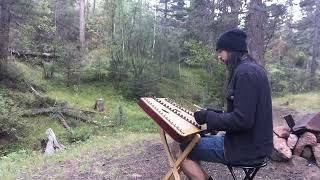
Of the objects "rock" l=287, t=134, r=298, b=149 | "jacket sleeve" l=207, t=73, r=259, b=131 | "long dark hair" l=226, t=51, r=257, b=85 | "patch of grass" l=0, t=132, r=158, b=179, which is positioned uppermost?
"long dark hair" l=226, t=51, r=257, b=85

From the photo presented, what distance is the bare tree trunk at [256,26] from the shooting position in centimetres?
1128

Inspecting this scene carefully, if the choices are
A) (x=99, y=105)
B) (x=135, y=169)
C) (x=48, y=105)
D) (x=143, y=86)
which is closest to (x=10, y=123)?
(x=48, y=105)

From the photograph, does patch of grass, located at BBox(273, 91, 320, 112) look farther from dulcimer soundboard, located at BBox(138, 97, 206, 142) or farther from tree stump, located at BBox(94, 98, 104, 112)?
dulcimer soundboard, located at BBox(138, 97, 206, 142)

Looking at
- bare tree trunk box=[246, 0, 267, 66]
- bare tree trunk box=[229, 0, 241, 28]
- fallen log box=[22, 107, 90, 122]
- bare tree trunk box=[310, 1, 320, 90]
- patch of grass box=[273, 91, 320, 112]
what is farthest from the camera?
bare tree trunk box=[310, 1, 320, 90]

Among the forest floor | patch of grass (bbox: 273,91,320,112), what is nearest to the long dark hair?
the forest floor

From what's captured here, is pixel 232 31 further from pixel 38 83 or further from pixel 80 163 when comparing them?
pixel 38 83

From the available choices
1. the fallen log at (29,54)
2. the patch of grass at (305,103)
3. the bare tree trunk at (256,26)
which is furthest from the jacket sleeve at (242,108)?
the fallen log at (29,54)

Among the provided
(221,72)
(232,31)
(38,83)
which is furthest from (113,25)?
(232,31)

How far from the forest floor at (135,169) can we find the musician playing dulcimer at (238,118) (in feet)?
8.47

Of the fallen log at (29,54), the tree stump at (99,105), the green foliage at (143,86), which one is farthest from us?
the fallen log at (29,54)

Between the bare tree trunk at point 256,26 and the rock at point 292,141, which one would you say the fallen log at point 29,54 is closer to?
the bare tree trunk at point 256,26

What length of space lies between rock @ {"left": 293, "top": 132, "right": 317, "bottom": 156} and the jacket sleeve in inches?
156

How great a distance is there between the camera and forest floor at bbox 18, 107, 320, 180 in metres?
6.41

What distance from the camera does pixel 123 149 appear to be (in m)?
8.57
